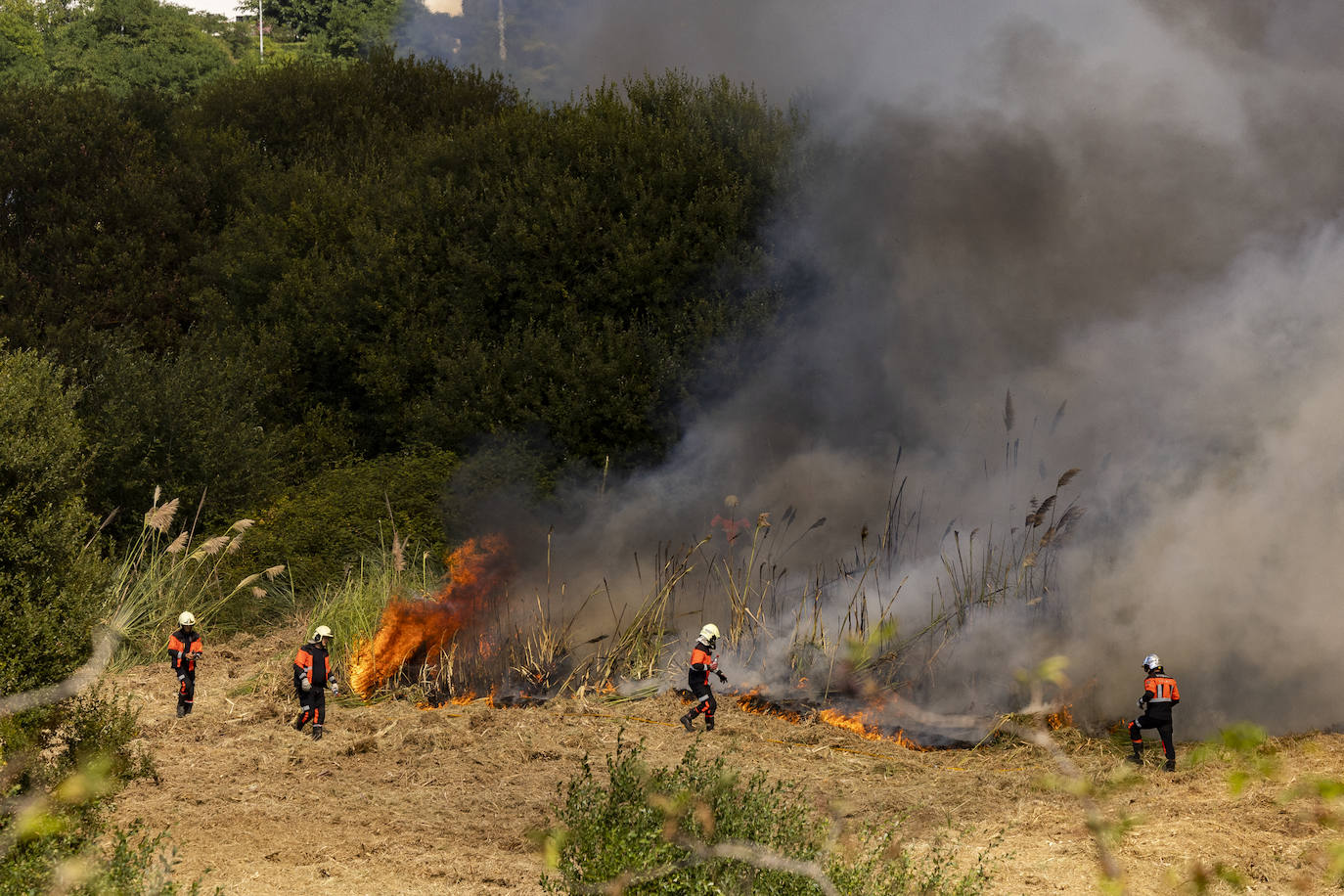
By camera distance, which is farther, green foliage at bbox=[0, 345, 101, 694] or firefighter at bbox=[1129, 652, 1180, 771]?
firefighter at bbox=[1129, 652, 1180, 771]

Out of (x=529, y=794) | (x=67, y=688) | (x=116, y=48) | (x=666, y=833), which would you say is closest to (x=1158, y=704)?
(x=529, y=794)

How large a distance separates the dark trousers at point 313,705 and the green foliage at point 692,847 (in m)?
3.66

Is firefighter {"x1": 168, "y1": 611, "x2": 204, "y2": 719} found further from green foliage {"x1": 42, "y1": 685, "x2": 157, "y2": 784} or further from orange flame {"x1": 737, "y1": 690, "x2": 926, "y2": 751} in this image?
orange flame {"x1": 737, "y1": 690, "x2": 926, "y2": 751}

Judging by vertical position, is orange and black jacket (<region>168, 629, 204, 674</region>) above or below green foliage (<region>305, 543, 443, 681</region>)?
below

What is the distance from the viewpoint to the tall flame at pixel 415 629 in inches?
457

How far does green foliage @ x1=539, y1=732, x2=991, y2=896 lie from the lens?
229 inches

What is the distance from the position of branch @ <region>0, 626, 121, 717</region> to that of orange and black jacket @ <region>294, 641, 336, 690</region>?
1458 mm

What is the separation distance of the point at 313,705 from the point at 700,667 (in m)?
3.18

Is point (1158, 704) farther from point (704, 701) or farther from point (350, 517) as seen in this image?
point (350, 517)

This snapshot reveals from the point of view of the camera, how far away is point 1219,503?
11.8 m

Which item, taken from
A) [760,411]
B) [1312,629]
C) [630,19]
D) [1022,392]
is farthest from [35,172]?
[1312,629]

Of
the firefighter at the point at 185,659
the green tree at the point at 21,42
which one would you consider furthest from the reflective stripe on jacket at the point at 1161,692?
the green tree at the point at 21,42

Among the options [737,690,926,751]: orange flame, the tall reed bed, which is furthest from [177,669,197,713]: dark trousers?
[737,690,926,751]: orange flame

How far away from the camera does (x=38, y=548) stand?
8.88 m
